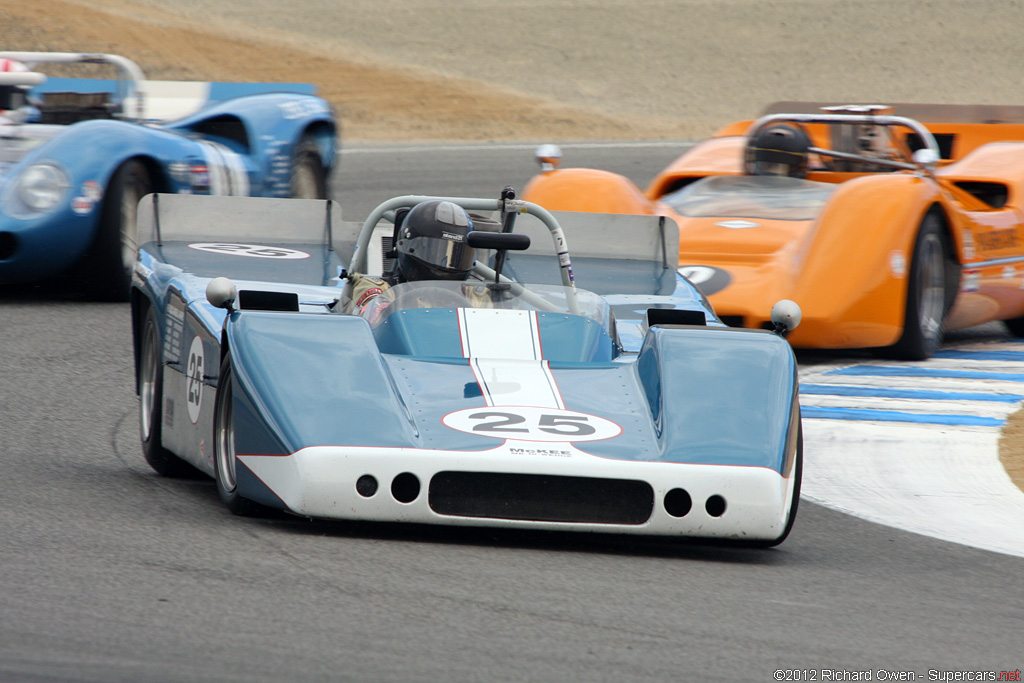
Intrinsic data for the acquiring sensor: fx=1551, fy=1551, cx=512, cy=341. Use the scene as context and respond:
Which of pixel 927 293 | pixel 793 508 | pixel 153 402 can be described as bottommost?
pixel 927 293

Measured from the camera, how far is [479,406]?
468cm

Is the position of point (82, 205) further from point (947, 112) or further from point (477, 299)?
point (947, 112)

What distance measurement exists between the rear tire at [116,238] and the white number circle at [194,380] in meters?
4.36

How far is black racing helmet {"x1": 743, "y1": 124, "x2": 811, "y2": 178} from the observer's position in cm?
1006

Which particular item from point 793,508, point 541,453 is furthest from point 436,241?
point 793,508

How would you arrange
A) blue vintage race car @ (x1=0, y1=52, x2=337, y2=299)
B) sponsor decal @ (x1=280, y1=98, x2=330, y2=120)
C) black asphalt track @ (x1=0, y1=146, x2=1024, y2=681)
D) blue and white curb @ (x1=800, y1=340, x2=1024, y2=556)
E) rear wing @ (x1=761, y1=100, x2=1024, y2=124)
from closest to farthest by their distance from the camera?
black asphalt track @ (x1=0, y1=146, x2=1024, y2=681)
blue and white curb @ (x1=800, y1=340, x2=1024, y2=556)
blue vintage race car @ (x1=0, y1=52, x2=337, y2=299)
rear wing @ (x1=761, y1=100, x2=1024, y2=124)
sponsor decal @ (x1=280, y1=98, x2=330, y2=120)

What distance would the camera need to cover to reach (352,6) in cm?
4147

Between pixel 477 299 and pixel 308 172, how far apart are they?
6929mm

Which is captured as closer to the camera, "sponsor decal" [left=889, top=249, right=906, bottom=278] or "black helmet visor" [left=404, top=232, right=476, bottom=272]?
"black helmet visor" [left=404, top=232, right=476, bottom=272]

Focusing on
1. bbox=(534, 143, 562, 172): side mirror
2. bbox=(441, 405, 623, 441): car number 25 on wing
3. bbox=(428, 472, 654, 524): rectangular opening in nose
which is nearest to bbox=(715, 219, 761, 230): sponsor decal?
bbox=(534, 143, 562, 172): side mirror

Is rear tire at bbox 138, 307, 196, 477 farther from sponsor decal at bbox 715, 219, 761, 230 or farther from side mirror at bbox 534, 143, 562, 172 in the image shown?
side mirror at bbox 534, 143, 562, 172

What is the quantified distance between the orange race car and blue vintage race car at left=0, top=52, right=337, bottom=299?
2.29 m

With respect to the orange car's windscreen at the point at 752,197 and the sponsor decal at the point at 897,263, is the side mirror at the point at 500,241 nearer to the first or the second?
the sponsor decal at the point at 897,263

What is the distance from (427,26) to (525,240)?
34.9m
